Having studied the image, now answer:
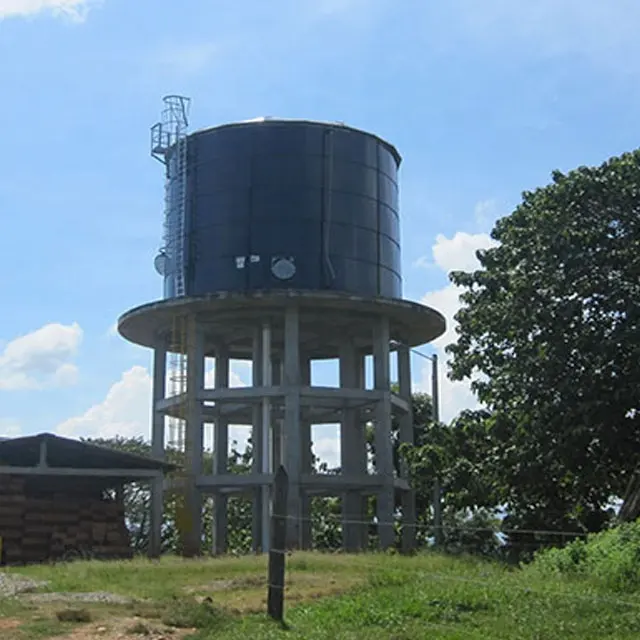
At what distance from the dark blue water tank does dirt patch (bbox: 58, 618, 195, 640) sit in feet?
64.9

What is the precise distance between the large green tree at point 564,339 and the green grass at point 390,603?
4781 millimetres

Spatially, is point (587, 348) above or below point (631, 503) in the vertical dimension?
above

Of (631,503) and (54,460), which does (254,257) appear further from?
(631,503)

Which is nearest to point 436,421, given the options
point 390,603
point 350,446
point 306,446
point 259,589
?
point 350,446

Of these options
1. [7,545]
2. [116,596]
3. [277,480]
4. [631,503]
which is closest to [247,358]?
[7,545]

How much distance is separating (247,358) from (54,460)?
8.76m

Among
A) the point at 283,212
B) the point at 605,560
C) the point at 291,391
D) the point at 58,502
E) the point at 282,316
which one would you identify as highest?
the point at 283,212

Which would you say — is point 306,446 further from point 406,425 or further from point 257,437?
point 257,437

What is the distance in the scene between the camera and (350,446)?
35.1 meters

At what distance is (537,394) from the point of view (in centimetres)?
2375

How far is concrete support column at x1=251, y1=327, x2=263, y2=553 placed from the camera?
108 feet

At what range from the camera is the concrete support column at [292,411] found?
3186 centimetres

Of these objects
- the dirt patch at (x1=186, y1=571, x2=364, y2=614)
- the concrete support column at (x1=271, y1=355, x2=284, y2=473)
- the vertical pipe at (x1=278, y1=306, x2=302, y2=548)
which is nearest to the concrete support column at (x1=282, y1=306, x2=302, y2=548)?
the vertical pipe at (x1=278, y1=306, x2=302, y2=548)

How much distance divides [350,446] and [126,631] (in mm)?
23515
